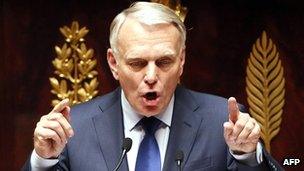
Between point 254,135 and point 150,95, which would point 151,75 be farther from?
point 254,135

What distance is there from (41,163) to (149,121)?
10.7 inches

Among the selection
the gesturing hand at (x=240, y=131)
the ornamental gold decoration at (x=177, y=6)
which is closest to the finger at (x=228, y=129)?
the gesturing hand at (x=240, y=131)

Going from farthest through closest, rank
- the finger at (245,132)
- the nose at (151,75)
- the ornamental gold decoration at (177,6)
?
the ornamental gold decoration at (177,6), the nose at (151,75), the finger at (245,132)

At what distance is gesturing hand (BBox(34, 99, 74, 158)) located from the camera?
1.41 m

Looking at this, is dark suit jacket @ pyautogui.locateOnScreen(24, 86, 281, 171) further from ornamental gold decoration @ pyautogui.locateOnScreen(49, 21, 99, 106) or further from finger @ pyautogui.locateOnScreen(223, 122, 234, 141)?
ornamental gold decoration @ pyautogui.locateOnScreen(49, 21, 99, 106)

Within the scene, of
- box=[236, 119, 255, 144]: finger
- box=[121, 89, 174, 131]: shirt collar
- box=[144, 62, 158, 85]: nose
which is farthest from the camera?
box=[121, 89, 174, 131]: shirt collar

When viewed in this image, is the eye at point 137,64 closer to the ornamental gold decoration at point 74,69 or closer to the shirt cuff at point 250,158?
the shirt cuff at point 250,158

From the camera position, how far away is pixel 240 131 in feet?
4.62

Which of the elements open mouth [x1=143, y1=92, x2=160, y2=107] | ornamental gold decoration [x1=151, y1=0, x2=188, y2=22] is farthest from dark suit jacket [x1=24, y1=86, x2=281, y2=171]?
ornamental gold decoration [x1=151, y1=0, x2=188, y2=22]

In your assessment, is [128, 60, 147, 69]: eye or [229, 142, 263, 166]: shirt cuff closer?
[229, 142, 263, 166]: shirt cuff

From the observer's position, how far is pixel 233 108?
1418mm

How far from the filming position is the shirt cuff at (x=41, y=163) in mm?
1469

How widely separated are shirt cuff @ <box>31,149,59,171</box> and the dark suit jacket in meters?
0.03

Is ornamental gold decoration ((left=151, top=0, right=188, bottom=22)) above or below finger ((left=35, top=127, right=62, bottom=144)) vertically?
above
